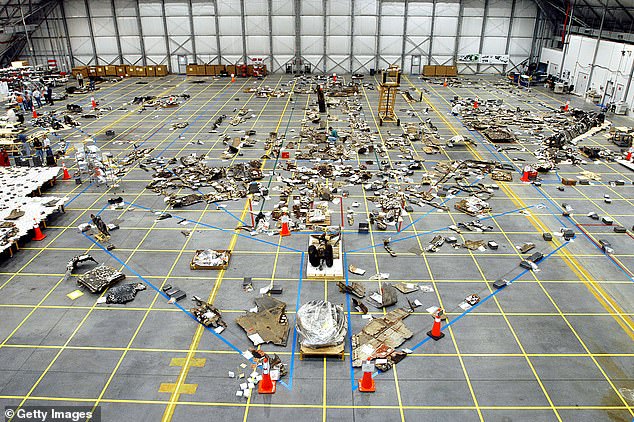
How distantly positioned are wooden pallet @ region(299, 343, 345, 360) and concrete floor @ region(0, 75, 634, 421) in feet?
0.74

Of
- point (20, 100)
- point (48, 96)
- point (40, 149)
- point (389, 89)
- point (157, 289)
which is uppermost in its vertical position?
point (389, 89)

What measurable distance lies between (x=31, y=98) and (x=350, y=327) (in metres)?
38.7

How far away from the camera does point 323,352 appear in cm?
1172

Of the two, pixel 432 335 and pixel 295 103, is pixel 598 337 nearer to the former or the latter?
pixel 432 335

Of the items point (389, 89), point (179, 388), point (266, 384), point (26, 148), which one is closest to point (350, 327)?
point (266, 384)

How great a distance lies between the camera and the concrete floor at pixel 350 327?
34.6ft

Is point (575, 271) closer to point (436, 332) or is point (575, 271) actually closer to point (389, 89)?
point (436, 332)

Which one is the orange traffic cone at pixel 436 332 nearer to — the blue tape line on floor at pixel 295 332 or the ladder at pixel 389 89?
the blue tape line on floor at pixel 295 332

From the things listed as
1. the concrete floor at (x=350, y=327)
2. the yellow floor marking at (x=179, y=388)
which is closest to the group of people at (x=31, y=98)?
the concrete floor at (x=350, y=327)

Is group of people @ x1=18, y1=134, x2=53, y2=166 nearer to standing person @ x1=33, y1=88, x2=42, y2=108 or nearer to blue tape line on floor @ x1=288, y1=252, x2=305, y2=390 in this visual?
standing person @ x1=33, y1=88, x2=42, y2=108

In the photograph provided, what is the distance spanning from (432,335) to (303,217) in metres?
8.57

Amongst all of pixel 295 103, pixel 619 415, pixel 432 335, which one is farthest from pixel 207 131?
pixel 619 415

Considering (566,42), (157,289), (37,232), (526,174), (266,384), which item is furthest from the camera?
(566,42)

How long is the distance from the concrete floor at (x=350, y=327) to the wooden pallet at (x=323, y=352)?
23 centimetres
